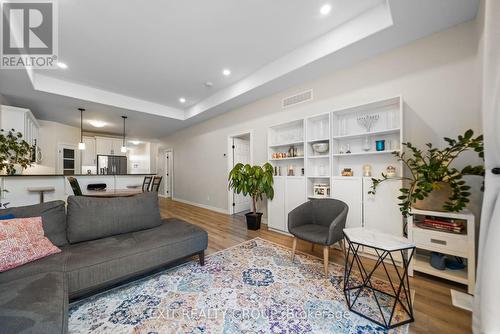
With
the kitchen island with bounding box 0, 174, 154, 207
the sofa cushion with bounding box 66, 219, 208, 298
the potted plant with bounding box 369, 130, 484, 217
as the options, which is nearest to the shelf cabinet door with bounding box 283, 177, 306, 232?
the potted plant with bounding box 369, 130, 484, 217

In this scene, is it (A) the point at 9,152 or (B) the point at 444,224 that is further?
(A) the point at 9,152

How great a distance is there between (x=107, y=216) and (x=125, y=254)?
2.18ft

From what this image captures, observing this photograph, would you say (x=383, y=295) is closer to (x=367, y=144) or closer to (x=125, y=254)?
(x=367, y=144)

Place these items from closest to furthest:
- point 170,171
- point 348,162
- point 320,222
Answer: point 320,222
point 348,162
point 170,171

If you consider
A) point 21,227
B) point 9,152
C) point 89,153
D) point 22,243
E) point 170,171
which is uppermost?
point 89,153

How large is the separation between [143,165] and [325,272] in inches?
379

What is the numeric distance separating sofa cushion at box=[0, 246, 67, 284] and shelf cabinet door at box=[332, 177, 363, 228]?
310cm

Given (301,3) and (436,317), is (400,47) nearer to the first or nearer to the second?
(301,3)

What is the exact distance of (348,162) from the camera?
301cm

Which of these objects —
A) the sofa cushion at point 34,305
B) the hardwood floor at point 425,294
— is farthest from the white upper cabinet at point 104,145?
the sofa cushion at point 34,305

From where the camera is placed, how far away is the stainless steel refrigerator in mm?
7270

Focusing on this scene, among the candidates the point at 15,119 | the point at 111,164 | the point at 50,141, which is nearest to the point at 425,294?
the point at 15,119

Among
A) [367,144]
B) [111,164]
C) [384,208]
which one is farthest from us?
[111,164]

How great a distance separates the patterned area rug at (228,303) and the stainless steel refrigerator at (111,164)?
23.3ft
